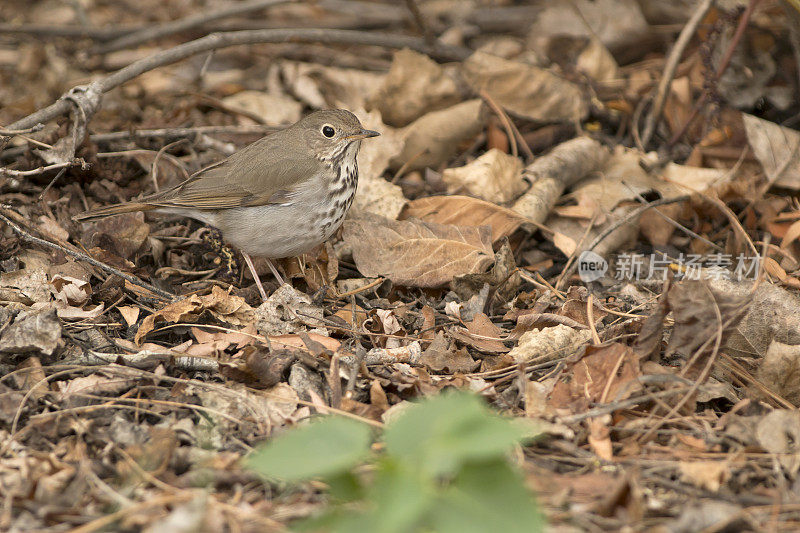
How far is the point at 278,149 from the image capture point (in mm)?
4867

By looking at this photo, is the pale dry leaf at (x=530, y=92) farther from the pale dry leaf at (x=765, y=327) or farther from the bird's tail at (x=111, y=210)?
the bird's tail at (x=111, y=210)

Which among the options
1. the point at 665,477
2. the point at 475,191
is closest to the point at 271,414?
the point at 665,477

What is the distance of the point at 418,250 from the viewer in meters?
4.55

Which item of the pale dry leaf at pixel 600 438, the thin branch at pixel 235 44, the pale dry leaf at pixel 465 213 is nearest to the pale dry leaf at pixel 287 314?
the pale dry leaf at pixel 465 213

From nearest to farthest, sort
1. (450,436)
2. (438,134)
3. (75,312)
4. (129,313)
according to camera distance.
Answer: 1. (450,436)
2. (75,312)
3. (129,313)
4. (438,134)

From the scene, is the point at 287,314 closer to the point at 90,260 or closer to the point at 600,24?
the point at 90,260

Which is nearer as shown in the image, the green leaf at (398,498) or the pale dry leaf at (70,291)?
the green leaf at (398,498)

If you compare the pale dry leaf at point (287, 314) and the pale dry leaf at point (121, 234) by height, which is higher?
the pale dry leaf at point (121, 234)

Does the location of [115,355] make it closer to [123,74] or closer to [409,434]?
[409,434]

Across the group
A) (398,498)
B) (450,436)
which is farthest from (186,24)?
(398,498)

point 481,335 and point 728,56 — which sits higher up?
point 728,56

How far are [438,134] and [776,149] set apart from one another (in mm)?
2365

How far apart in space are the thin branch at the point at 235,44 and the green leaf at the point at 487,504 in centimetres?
379

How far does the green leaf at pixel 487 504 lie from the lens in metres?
2.10
